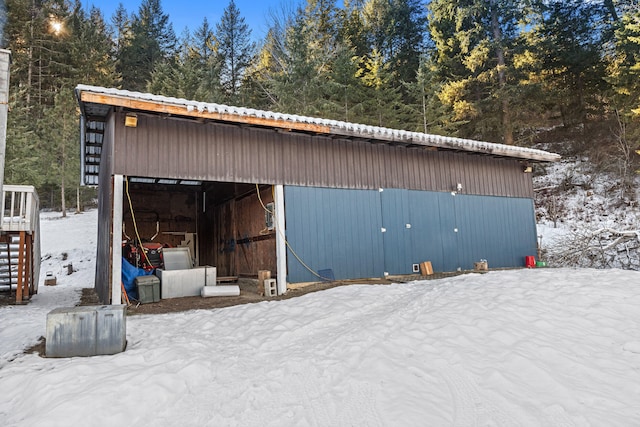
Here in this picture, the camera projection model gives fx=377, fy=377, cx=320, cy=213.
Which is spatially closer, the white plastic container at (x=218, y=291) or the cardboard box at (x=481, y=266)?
the white plastic container at (x=218, y=291)

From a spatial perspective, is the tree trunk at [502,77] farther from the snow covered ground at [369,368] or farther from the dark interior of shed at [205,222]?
the snow covered ground at [369,368]

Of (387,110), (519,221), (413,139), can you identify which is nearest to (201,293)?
(413,139)

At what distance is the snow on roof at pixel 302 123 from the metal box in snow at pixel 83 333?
3823 millimetres

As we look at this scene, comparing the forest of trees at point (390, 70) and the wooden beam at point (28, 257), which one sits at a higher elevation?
the forest of trees at point (390, 70)

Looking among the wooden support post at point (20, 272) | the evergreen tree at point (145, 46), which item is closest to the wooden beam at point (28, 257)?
the wooden support post at point (20, 272)

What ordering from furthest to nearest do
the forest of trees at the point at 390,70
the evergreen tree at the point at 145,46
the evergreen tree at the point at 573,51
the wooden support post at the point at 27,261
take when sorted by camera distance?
the evergreen tree at the point at 145,46, the evergreen tree at the point at 573,51, the forest of trees at the point at 390,70, the wooden support post at the point at 27,261

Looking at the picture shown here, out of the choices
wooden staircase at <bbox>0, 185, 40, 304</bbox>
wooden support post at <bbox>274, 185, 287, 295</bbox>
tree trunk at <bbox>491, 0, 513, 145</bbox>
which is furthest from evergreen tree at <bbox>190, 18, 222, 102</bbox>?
tree trunk at <bbox>491, 0, 513, 145</bbox>

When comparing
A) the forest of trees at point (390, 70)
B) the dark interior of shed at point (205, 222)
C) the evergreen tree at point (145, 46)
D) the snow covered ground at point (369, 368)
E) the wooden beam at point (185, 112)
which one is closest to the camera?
the snow covered ground at point (369, 368)

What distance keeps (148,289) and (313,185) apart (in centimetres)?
393

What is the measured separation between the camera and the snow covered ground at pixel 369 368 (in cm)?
244

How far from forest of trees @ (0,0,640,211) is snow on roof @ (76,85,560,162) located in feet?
26.5

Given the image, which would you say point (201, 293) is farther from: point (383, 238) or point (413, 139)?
point (413, 139)

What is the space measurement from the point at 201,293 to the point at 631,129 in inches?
758

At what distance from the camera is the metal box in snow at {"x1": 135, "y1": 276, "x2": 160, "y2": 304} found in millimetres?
7191
